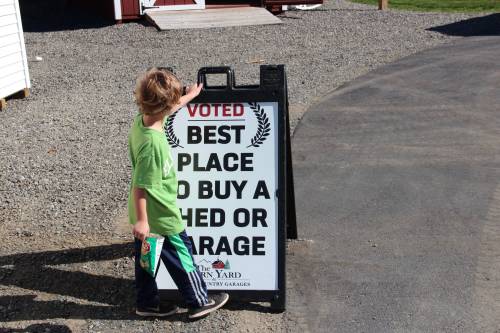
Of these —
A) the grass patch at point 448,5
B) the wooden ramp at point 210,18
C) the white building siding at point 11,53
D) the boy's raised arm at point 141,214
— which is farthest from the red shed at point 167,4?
the boy's raised arm at point 141,214

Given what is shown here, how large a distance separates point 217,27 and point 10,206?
1043cm

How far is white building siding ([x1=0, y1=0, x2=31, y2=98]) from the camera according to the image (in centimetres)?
1111

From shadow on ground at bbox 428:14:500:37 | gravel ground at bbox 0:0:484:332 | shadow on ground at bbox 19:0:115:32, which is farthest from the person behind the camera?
shadow on ground at bbox 19:0:115:32

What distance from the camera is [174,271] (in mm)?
4770

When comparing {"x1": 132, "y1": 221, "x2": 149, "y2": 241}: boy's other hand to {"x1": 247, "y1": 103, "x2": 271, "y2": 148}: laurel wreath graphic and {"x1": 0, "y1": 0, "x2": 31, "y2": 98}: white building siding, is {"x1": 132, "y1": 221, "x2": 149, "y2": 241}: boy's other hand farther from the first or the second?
{"x1": 0, "y1": 0, "x2": 31, "y2": 98}: white building siding

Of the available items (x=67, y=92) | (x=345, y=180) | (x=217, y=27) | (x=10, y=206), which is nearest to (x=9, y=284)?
(x=10, y=206)

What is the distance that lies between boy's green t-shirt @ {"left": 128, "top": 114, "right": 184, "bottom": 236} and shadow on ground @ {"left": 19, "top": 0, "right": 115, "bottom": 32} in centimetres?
1383

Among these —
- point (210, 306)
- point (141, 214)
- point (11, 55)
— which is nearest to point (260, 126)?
point (141, 214)

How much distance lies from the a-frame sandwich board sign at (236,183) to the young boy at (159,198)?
7.2 inches

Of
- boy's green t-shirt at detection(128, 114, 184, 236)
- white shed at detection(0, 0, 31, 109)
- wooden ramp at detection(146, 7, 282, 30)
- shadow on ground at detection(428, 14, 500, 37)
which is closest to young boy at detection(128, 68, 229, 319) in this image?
boy's green t-shirt at detection(128, 114, 184, 236)

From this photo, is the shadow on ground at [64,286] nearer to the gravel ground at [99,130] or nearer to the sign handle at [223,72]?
the gravel ground at [99,130]

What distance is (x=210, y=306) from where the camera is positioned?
4.90 metres

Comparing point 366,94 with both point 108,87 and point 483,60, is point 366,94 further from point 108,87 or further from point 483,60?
point 108,87

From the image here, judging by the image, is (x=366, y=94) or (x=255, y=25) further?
(x=255, y=25)
